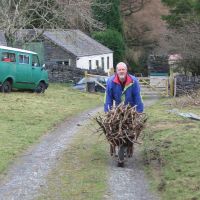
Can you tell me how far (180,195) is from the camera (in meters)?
8.73

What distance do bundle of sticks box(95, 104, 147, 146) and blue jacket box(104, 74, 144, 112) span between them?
318mm

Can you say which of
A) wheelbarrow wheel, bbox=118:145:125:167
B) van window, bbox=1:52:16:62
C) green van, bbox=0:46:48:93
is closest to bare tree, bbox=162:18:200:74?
green van, bbox=0:46:48:93

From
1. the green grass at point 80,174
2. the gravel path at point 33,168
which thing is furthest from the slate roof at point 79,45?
the green grass at point 80,174

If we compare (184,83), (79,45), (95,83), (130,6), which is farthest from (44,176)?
(130,6)

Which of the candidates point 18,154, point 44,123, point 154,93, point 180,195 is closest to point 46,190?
point 180,195

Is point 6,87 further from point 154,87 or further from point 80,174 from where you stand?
point 80,174

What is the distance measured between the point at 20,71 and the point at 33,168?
18368mm

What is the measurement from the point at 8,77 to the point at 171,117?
10.5m

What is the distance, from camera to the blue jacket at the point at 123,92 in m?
11.3

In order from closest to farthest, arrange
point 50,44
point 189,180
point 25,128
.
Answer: point 189,180 → point 25,128 → point 50,44

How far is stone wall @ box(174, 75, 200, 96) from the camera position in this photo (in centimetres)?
3961

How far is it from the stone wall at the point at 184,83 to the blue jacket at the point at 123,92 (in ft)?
93.3

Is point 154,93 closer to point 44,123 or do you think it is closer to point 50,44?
point 50,44

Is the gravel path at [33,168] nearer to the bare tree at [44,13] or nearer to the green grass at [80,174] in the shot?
the green grass at [80,174]
